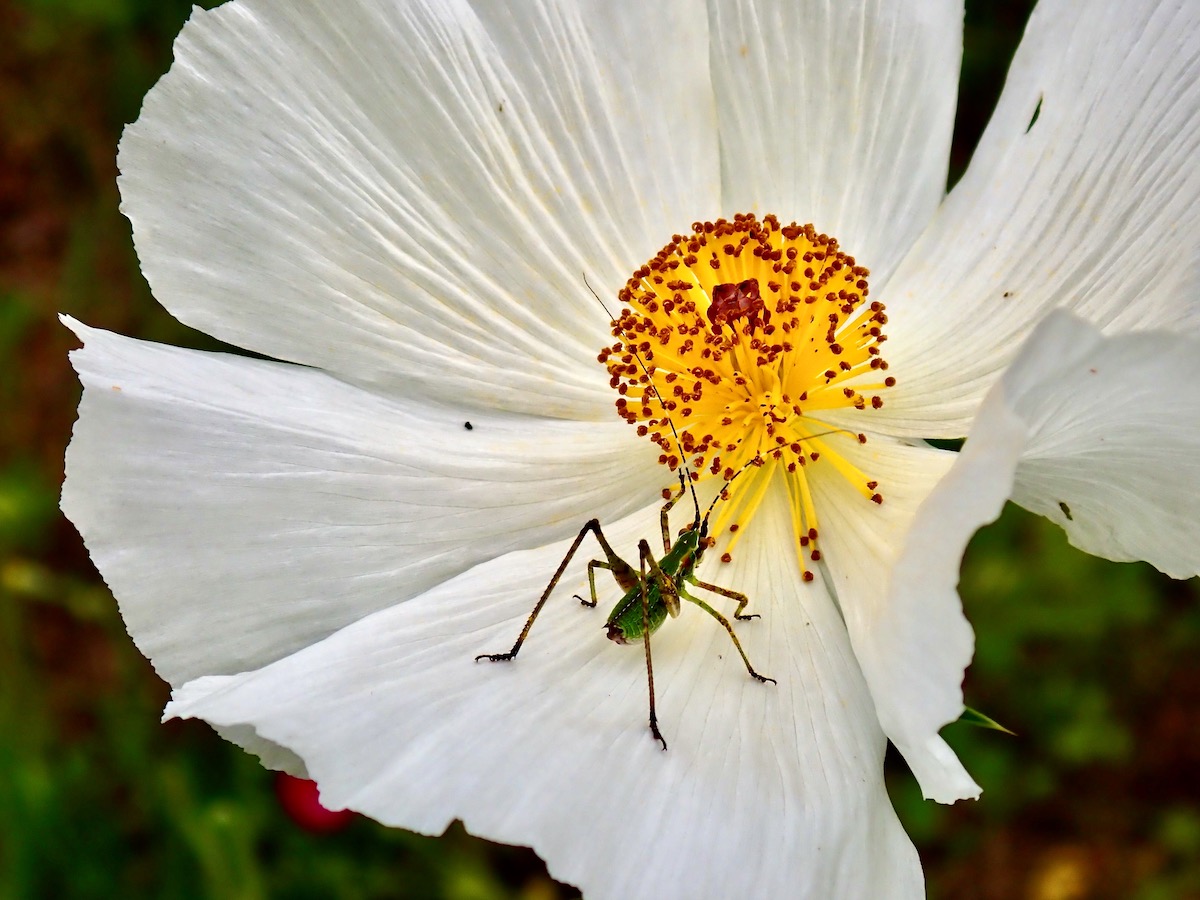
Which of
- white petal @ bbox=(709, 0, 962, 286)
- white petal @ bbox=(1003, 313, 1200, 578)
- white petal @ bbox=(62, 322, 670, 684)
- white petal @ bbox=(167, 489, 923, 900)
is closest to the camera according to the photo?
white petal @ bbox=(1003, 313, 1200, 578)

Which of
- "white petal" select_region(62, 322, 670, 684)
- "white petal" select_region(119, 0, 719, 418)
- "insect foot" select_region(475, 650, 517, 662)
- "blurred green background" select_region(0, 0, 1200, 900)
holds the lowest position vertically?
"blurred green background" select_region(0, 0, 1200, 900)

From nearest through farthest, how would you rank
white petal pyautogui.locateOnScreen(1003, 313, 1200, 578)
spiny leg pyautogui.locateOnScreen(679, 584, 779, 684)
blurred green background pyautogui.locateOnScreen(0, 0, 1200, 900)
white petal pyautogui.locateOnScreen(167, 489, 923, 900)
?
white petal pyautogui.locateOnScreen(1003, 313, 1200, 578) < white petal pyautogui.locateOnScreen(167, 489, 923, 900) < spiny leg pyautogui.locateOnScreen(679, 584, 779, 684) < blurred green background pyautogui.locateOnScreen(0, 0, 1200, 900)

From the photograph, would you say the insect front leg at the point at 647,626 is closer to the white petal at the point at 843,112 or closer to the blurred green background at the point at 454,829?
the white petal at the point at 843,112

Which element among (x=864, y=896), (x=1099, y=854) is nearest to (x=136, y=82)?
(x=864, y=896)

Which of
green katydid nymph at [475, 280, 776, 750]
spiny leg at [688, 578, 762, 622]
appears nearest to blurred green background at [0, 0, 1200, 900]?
green katydid nymph at [475, 280, 776, 750]

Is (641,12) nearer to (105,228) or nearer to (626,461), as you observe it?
(626,461)

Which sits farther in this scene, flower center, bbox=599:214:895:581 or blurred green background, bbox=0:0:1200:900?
blurred green background, bbox=0:0:1200:900

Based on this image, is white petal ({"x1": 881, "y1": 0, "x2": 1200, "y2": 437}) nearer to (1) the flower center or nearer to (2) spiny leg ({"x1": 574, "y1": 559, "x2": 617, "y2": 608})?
(1) the flower center

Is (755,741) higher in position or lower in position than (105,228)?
lower
